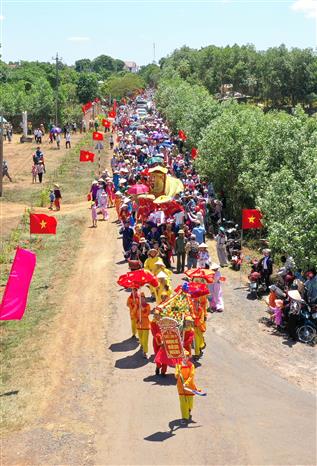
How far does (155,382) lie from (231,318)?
424cm

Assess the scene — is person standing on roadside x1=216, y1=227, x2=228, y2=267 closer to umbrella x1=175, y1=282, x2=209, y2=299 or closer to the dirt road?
the dirt road

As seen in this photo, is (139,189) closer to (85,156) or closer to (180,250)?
(180,250)

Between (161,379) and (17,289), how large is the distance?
351 cm

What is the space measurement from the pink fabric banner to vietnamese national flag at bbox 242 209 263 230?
7.93 metres

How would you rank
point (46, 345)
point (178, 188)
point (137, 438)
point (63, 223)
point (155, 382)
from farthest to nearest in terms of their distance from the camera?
point (63, 223), point (178, 188), point (46, 345), point (155, 382), point (137, 438)

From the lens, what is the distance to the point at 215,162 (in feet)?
86.7

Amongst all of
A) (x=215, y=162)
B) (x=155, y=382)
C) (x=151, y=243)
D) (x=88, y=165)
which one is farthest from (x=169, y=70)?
(x=155, y=382)

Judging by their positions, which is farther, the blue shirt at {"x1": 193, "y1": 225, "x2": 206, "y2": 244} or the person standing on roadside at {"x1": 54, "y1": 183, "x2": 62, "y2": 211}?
the person standing on roadside at {"x1": 54, "y1": 183, "x2": 62, "y2": 211}

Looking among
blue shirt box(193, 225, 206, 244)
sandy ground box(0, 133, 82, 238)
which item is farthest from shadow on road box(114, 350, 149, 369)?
sandy ground box(0, 133, 82, 238)

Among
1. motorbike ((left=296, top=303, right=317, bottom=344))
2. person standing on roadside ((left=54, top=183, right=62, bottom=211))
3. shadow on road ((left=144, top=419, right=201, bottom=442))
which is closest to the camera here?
shadow on road ((left=144, top=419, right=201, bottom=442))

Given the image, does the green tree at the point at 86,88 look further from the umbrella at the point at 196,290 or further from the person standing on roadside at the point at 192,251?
the umbrella at the point at 196,290

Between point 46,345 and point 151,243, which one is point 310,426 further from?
point 151,243

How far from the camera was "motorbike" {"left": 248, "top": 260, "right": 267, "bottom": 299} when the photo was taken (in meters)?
17.3

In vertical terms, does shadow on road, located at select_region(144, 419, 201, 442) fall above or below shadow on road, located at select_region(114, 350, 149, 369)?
below
